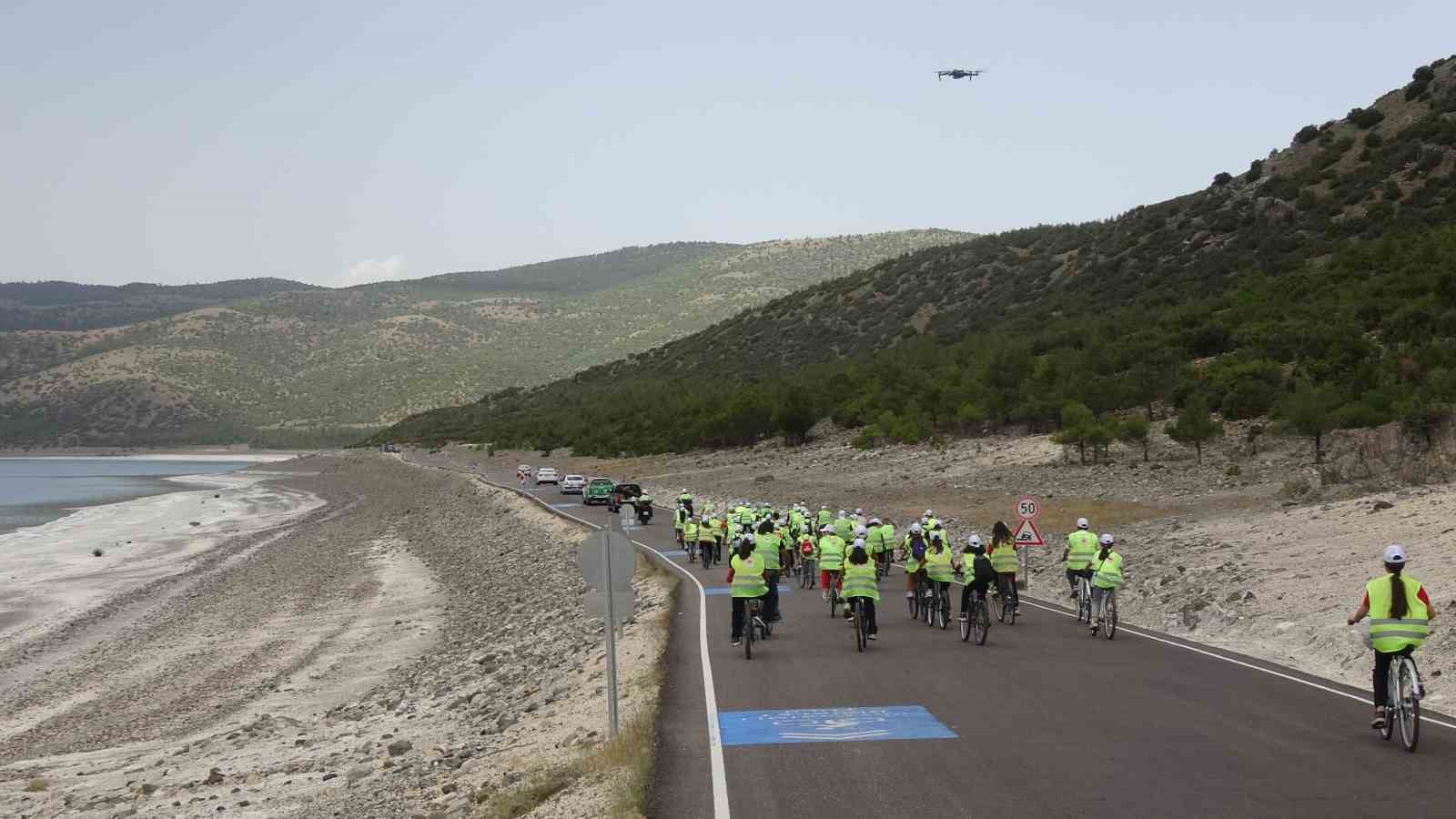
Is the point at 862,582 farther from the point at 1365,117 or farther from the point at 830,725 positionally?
the point at 1365,117

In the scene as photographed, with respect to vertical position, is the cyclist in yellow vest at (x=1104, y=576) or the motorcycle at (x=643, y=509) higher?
the cyclist in yellow vest at (x=1104, y=576)

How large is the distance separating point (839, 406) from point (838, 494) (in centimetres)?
2280

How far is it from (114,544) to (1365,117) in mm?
69813

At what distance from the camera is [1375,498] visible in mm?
27609

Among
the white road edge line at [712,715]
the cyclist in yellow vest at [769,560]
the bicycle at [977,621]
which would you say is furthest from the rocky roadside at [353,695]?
the bicycle at [977,621]

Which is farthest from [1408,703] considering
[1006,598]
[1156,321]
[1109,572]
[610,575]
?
[1156,321]

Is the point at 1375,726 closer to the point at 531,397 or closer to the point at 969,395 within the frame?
the point at 969,395

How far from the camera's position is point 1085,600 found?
20203 millimetres

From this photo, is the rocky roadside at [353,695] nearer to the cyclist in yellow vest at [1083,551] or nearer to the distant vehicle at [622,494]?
the cyclist in yellow vest at [1083,551]

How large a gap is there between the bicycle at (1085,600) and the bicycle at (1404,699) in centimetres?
796

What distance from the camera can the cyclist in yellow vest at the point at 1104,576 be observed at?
18531mm

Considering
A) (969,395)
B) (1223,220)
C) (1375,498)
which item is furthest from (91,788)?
(1223,220)

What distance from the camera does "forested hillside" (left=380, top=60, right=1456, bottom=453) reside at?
46.2 metres

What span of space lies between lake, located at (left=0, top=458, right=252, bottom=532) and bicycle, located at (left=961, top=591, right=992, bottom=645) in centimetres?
6358
